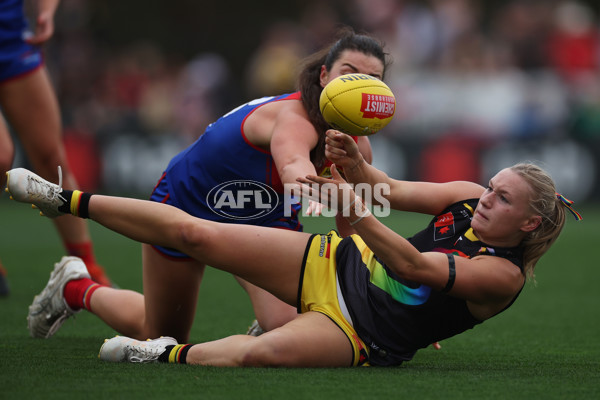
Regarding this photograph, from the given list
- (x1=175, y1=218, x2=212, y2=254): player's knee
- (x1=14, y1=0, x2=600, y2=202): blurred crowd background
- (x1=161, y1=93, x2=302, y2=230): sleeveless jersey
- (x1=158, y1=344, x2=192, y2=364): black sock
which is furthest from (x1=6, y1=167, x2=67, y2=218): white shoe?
(x1=14, y1=0, x2=600, y2=202): blurred crowd background

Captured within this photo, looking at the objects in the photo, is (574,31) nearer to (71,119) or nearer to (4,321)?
(71,119)

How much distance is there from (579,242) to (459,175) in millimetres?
3201

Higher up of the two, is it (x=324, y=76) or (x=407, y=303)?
(x=324, y=76)

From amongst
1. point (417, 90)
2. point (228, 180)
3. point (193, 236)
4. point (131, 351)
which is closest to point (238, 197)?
point (228, 180)

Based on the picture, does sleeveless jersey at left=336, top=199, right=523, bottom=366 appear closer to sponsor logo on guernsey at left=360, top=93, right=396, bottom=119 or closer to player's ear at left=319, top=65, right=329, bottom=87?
sponsor logo on guernsey at left=360, top=93, right=396, bottom=119

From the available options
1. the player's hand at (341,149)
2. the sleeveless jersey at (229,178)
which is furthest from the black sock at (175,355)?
the player's hand at (341,149)

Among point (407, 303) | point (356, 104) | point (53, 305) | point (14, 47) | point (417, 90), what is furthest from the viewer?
point (417, 90)

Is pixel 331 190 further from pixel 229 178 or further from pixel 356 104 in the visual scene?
pixel 229 178

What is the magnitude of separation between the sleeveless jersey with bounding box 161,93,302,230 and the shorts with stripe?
64 centimetres

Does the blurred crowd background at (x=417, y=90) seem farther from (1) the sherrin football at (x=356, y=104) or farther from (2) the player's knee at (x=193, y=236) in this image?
(2) the player's knee at (x=193, y=236)

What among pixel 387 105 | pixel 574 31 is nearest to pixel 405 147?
pixel 574 31

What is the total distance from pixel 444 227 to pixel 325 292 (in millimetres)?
650

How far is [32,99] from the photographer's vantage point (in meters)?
5.78

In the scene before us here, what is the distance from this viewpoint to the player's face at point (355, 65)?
14.7 ft
